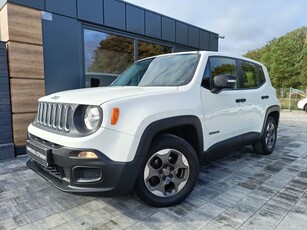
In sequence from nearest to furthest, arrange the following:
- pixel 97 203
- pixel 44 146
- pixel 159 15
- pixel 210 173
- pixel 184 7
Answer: pixel 44 146
pixel 97 203
pixel 210 173
pixel 159 15
pixel 184 7

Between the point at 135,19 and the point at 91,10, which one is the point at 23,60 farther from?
the point at 135,19

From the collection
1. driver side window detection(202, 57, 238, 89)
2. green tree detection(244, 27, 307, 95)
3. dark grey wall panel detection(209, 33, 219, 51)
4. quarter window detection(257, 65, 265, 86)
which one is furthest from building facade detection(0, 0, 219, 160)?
green tree detection(244, 27, 307, 95)

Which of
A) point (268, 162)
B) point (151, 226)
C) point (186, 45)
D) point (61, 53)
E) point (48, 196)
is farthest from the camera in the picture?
point (186, 45)

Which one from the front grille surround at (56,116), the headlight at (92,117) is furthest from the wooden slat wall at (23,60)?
the headlight at (92,117)

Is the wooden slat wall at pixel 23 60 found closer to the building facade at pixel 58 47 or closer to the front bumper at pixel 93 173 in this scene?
the building facade at pixel 58 47

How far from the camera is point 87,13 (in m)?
5.48

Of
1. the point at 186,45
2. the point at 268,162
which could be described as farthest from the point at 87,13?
the point at 268,162

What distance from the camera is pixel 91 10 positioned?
18.2 ft

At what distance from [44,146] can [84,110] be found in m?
0.59

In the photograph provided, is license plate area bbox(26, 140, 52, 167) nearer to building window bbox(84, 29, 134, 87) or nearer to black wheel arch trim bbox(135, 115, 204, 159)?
black wheel arch trim bbox(135, 115, 204, 159)

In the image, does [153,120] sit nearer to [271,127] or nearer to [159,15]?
[271,127]

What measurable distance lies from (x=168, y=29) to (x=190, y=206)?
233 inches

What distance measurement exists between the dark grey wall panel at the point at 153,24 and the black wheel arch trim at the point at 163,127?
15.4 feet

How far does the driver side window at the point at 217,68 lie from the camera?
3.08 metres
